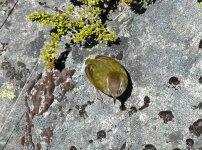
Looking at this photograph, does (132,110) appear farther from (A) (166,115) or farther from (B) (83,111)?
(B) (83,111)

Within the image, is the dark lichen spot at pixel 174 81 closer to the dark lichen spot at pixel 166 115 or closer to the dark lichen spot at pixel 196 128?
the dark lichen spot at pixel 166 115

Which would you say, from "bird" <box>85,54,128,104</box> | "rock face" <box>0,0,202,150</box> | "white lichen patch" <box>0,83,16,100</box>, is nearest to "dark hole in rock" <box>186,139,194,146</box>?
"rock face" <box>0,0,202,150</box>

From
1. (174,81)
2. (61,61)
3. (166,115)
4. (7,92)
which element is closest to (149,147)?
(166,115)

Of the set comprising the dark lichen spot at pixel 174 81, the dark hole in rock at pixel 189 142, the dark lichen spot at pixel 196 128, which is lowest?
the dark hole in rock at pixel 189 142

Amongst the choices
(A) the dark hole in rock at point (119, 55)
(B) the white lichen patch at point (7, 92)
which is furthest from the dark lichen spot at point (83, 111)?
(B) the white lichen patch at point (7, 92)

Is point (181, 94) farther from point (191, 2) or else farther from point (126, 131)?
point (191, 2)

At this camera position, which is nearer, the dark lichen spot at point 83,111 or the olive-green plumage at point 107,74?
the olive-green plumage at point 107,74

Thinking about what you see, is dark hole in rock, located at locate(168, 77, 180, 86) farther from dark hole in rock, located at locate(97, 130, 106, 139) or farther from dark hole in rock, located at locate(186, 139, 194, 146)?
dark hole in rock, located at locate(97, 130, 106, 139)
